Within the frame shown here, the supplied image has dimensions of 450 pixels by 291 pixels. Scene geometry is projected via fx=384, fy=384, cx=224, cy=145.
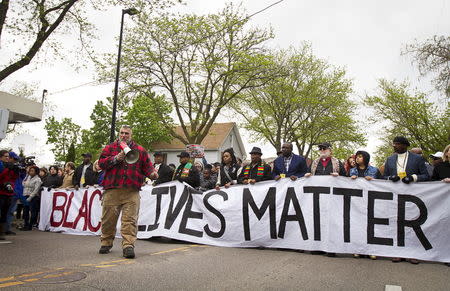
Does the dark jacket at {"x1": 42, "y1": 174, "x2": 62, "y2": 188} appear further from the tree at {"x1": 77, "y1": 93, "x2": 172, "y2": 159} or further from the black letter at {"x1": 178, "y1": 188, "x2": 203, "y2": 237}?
the tree at {"x1": 77, "y1": 93, "x2": 172, "y2": 159}

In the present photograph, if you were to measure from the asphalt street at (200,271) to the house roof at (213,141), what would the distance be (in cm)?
3871

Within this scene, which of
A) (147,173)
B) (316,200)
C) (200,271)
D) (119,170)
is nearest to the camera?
(200,271)

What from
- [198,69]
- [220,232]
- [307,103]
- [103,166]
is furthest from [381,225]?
[307,103]

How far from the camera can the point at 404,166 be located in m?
6.92

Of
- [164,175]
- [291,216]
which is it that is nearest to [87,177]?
[164,175]

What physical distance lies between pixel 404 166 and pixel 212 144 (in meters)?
39.4

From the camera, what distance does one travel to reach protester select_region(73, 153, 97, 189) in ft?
33.8

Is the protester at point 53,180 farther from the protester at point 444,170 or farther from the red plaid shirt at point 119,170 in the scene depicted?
the protester at point 444,170

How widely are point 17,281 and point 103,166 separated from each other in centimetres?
244

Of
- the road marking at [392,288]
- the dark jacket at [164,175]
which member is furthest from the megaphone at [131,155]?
the road marking at [392,288]

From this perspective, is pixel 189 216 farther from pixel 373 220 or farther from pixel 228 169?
pixel 373 220

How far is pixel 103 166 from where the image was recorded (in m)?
6.09

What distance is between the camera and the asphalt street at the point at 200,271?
404cm

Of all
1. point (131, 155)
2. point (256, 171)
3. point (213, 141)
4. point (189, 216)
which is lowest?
point (189, 216)
